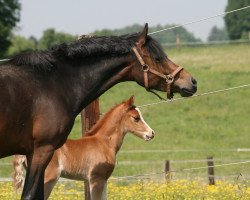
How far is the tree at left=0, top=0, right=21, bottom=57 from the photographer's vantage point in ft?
176

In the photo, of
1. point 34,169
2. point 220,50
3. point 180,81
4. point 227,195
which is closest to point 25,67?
point 34,169

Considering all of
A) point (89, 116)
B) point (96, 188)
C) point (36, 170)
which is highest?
point (89, 116)

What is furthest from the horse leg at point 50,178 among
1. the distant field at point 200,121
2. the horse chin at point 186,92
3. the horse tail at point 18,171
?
the distant field at point 200,121

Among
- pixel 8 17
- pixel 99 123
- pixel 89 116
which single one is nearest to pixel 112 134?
pixel 99 123

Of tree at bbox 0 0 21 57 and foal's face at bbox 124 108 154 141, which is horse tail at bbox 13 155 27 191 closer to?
foal's face at bbox 124 108 154 141

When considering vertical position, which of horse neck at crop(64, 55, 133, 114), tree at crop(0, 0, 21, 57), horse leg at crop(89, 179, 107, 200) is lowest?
horse leg at crop(89, 179, 107, 200)

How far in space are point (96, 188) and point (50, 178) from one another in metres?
0.70

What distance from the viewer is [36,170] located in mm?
6238

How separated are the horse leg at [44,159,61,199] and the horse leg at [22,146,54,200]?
2846mm

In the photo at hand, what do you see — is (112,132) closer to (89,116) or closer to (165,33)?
(89,116)

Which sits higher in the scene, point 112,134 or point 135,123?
point 135,123

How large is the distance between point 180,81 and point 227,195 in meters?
2.97

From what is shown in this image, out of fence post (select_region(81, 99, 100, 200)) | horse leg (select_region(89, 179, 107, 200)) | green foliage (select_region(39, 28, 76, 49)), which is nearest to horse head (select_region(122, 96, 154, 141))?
fence post (select_region(81, 99, 100, 200))

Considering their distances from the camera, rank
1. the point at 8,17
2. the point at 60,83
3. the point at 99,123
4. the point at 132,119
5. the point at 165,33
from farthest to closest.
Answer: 1. the point at 165,33
2. the point at 8,17
3. the point at 132,119
4. the point at 99,123
5. the point at 60,83
